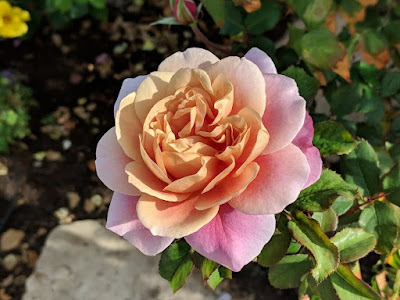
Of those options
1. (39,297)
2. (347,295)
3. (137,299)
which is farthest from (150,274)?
(347,295)

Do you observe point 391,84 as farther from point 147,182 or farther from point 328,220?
point 147,182

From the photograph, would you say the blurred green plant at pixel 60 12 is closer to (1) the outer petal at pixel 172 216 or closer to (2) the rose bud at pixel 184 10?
(2) the rose bud at pixel 184 10

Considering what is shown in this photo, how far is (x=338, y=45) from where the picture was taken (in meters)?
0.89

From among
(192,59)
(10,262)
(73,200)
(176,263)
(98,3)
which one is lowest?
(10,262)

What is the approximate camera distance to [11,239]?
4.91ft

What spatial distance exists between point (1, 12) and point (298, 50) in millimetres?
959

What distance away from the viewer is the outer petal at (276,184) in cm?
52

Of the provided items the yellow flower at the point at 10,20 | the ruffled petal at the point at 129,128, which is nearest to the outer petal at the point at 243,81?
the ruffled petal at the point at 129,128

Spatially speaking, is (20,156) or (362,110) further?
(20,156)

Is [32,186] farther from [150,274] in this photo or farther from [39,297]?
[150,274]

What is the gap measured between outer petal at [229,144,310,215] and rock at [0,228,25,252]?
1.17m

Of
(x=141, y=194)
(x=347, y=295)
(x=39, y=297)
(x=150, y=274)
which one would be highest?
(x=141, y=194)

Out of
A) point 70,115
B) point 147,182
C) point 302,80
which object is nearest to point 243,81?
point 147,182

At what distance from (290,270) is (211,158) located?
500 millimetres
